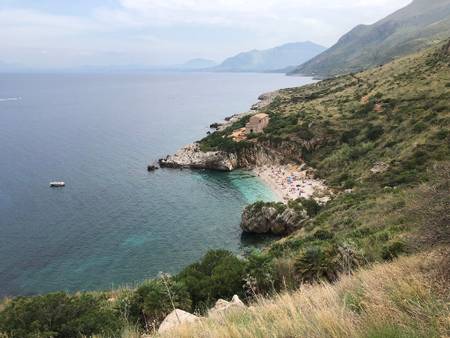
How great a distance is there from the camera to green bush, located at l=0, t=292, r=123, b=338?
1299 cm

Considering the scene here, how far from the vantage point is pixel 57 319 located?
1416cm

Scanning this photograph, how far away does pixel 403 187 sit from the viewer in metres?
35.8

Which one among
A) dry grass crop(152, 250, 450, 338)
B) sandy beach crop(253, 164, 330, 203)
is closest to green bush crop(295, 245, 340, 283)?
dry grass crop(152, 250, 450, 338)

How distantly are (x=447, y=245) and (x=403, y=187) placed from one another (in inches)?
1212

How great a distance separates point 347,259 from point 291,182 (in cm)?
4507

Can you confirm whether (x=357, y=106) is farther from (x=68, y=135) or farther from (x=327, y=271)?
(x=68, y=135)

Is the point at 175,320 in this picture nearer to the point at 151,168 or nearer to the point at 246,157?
the point at 246,157

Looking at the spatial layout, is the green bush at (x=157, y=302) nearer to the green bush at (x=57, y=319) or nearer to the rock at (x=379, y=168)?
the green bush at (x=57, y=319)

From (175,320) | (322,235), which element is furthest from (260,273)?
(322,235)

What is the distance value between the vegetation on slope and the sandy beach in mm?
2199

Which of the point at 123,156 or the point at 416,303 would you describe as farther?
the point at 123,156

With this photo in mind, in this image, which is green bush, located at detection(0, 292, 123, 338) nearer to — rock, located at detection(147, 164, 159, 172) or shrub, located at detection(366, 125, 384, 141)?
shrub, located at detection(366, 125, 384, 141)

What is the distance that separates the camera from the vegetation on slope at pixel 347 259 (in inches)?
227

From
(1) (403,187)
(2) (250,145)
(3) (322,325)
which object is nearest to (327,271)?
(3) (322,325)
